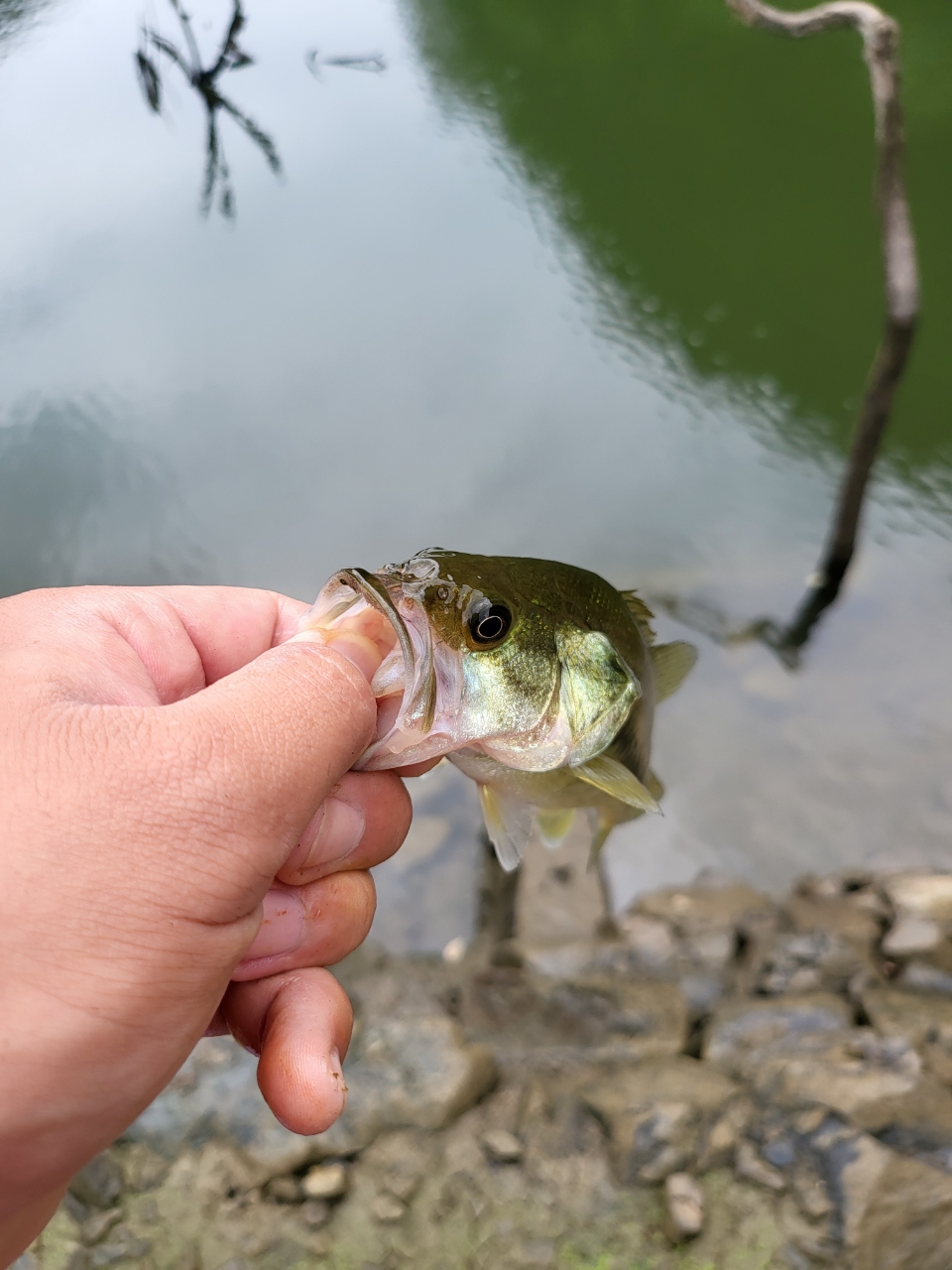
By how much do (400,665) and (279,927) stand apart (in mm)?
518

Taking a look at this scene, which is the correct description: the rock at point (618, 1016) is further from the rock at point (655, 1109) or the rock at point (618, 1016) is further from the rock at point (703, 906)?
the rock at point (703, 906)

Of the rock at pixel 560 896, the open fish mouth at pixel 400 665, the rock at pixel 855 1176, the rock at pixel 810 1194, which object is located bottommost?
the rock at pixel 560 896

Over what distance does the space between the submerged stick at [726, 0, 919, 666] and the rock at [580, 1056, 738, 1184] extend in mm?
3054

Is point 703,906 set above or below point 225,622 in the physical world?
below

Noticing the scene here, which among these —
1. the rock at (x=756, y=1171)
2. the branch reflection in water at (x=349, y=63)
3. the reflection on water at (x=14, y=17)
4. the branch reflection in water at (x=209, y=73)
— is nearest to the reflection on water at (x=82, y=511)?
the rock at (x=756, y=1171)

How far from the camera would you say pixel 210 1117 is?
2.41 metres

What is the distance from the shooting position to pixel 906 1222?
2.00 metres

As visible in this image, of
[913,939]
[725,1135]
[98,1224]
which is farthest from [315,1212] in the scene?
[913,939]

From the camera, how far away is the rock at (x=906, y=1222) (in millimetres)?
1958

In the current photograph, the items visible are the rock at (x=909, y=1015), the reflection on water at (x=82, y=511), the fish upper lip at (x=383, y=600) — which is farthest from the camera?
the reflection on water at (x=82, y=511)

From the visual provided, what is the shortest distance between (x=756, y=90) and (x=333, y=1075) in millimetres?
12282

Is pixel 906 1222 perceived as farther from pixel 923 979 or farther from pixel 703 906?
pixel 703 906

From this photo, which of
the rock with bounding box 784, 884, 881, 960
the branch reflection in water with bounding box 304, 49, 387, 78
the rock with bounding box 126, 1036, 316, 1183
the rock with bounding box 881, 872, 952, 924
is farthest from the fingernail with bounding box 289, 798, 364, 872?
the branch reflection in water with bounding box 304, 49, 387, 78

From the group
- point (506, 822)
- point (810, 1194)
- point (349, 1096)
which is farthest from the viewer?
point (349, 1096)
